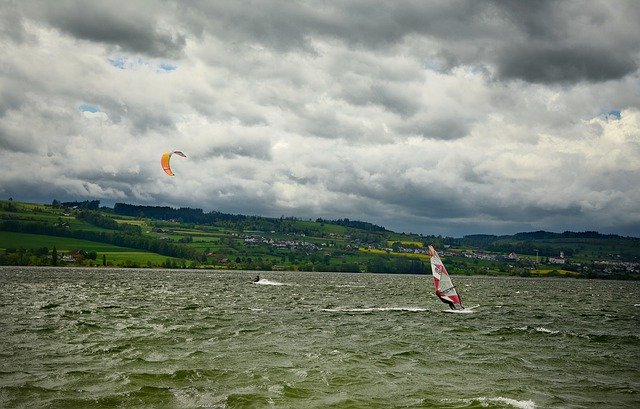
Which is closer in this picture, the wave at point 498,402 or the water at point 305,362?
the wave at point 498,402

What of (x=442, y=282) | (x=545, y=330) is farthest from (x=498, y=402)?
(x=442, y=282)

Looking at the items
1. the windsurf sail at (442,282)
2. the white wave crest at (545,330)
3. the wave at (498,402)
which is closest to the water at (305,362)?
the wave at (498,402)

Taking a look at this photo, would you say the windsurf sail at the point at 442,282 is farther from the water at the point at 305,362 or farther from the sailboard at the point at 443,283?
the water at the point at 305,362

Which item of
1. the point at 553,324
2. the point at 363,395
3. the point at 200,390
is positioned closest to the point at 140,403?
the point at 200,390

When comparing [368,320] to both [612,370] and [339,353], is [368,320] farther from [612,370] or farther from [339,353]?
[612,370]

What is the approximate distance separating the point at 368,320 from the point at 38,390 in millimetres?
35321

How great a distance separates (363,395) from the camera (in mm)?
23406

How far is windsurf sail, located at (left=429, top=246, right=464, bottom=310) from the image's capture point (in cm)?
6331

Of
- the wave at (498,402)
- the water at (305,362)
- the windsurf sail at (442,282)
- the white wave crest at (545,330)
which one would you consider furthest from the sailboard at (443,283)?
the wave at (498,402)

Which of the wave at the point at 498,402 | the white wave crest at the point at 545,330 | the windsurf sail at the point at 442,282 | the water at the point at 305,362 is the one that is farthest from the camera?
the windsurf sail at the point at 442,282

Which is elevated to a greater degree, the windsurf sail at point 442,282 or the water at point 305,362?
the windsurf sail at point 442,282

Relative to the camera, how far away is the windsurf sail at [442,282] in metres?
63.3

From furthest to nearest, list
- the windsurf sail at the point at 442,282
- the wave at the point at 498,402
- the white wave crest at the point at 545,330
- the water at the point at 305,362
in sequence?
the windsurf sail at the point at 442,282
the white wave crest at the point at 545,330
the water at the point at 305,362
the wave at the point at 498,402

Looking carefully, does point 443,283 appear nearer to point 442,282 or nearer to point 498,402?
point 442,282
